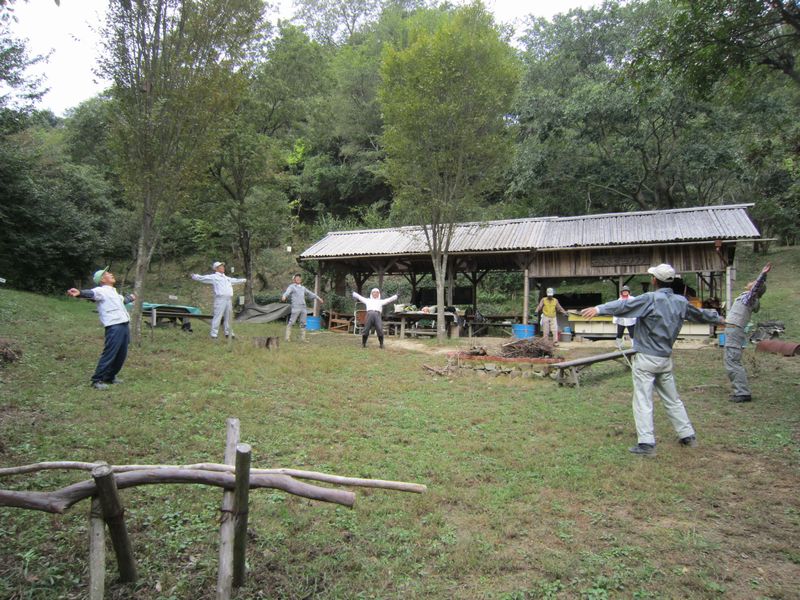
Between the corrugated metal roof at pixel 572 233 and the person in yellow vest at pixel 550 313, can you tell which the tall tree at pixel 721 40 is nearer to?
the person in yellow vest at pixel 550 313

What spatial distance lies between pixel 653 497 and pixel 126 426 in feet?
16.7

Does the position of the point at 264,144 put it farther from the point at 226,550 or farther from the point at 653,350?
the point at 226,550

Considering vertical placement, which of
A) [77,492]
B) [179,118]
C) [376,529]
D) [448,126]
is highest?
[448,126]

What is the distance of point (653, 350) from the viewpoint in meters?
5.04

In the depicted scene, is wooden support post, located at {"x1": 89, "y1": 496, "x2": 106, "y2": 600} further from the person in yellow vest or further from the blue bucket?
the blue bucket

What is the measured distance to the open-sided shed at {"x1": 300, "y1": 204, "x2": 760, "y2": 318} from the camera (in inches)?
571

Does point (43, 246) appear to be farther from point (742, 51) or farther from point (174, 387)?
point (742, 51)

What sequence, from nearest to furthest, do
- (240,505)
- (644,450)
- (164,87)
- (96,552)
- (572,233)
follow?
(96,552) → (240,505) → (644,450) → (164,87) → (572,233)

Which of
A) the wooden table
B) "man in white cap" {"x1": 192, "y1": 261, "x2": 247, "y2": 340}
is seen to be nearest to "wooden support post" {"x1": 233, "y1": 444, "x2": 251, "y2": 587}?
"man in white cap" {"x1": 192, "y1": 261, "x2": 247, "y2": 340}

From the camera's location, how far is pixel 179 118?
9.70 meters

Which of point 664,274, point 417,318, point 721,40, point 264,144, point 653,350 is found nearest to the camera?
point 653,350

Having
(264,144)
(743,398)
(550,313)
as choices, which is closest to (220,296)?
(550,313)

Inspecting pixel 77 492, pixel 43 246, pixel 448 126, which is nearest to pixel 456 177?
pixel 448 126

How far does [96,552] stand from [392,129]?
1405 cm
